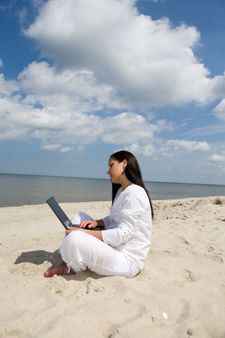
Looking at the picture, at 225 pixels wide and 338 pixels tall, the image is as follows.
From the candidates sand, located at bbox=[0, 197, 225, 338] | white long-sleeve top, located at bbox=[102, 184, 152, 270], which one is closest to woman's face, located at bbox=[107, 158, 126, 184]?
white long-sleeve top, located at bbox=[102, 184, 152, 270]

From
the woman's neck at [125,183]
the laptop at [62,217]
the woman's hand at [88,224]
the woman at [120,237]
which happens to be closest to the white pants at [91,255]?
the woman at [120,237]

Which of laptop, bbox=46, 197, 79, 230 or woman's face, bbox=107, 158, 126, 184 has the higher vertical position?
woman's face, bbox=107, 158, 126, 184

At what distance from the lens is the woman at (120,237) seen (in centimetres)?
404

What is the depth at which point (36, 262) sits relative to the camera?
5.00m

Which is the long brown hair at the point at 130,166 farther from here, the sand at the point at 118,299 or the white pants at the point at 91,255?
the sand at the point at 118,299

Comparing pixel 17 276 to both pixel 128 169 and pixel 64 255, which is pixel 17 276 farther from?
pixel 128 169

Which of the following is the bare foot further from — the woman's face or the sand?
the woman's face

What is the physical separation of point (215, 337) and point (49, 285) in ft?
6.12

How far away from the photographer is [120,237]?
4117 millimetres

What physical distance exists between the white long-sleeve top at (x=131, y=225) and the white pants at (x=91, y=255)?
13 cm

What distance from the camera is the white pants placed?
13.1 ft

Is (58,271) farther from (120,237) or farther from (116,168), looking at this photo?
(116,168)

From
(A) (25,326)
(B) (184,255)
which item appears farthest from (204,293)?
(A) (25,326)

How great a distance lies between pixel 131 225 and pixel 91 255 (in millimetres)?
595
